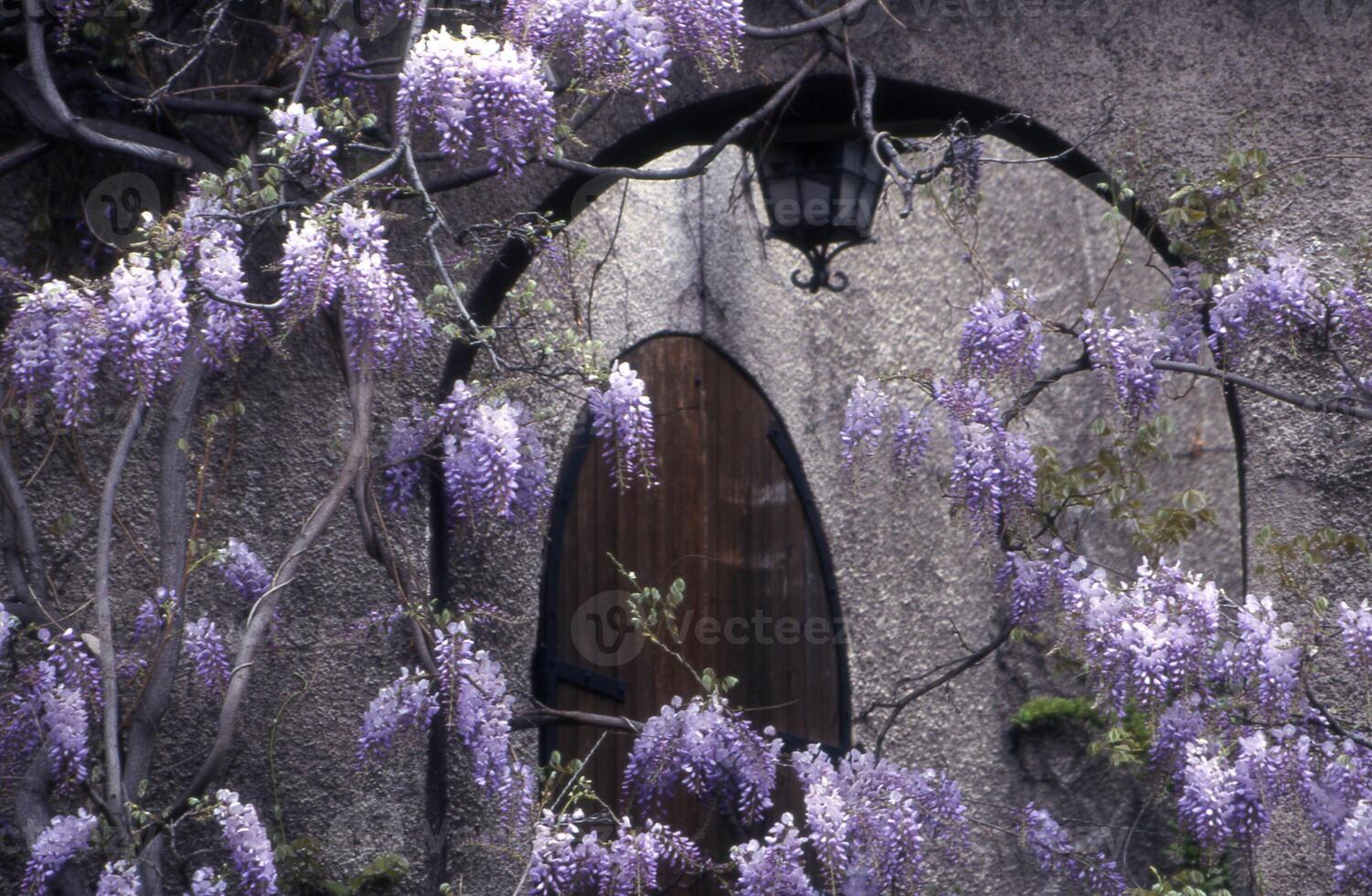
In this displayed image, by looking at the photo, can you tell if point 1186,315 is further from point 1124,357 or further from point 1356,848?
point 1356,848

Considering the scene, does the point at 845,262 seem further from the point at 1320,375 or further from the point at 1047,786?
the point at 1320,375

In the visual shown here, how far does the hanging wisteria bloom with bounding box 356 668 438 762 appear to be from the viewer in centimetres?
250

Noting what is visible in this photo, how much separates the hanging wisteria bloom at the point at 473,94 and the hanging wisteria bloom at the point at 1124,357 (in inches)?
41.2

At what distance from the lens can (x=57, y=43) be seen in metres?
2.51

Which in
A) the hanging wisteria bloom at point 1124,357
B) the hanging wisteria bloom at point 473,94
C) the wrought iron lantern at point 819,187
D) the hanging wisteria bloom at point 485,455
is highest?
the wrought iron lantern at point 819,187

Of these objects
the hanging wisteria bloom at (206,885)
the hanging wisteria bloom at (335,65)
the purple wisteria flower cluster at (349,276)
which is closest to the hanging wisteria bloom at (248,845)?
the hanging wisteria bloom at (206,885)

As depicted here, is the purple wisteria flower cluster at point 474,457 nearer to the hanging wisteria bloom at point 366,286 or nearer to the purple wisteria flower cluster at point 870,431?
the hanging wisteria bloom at point 366,286

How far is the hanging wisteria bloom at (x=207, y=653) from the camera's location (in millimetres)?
2449

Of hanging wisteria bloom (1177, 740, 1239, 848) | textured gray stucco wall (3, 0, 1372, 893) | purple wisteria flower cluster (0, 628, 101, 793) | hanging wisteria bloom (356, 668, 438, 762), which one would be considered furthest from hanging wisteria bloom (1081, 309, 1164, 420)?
purple wisteria flower cluster (0, 628, 101, 793)

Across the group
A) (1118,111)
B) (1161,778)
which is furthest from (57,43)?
(1161,778)

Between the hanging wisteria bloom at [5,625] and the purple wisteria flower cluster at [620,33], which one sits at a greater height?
the purple wisteria flower cluster at [620,33]

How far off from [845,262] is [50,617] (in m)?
3.58

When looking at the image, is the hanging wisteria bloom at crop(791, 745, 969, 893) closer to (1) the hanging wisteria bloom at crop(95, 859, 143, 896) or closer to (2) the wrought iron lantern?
(1) the hanging wisteria bloom at crop(95, 859, 143, 896)

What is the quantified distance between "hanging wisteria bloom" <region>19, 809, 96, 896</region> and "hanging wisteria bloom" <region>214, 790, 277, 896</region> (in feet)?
0.59
